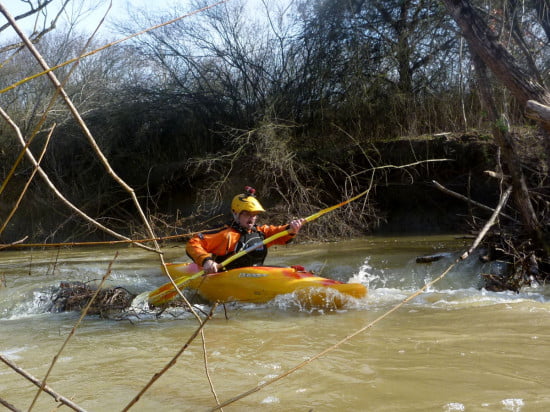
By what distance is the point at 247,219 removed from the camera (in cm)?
568

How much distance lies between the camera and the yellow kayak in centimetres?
528

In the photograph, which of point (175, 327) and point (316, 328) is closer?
point (316, 328)

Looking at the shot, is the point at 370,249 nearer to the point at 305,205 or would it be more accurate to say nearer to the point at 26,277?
the point at 305,205

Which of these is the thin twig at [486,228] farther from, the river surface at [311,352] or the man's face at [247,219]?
the man's face at [247,219]

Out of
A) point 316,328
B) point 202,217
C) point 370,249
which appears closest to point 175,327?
point 316,328

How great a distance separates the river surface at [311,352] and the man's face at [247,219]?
82 cm

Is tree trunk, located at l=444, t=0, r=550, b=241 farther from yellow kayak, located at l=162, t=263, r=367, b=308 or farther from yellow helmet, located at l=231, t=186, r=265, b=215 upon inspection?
yellow helmet, located at l=231, t=186, r=265, b=215

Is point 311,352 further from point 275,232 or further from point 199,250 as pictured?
point 275,232

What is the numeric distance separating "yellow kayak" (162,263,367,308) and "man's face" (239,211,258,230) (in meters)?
0.42

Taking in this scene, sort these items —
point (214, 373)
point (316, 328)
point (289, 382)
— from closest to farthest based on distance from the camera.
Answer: point (289, 382), point (214, 373), point (316, 328)

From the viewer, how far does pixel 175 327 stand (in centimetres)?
484

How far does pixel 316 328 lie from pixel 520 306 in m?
1.77

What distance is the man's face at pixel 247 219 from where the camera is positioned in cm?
567

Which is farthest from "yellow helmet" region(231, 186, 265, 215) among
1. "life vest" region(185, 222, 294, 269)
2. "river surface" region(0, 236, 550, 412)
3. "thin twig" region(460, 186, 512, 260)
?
"thin twig" region(460, 186, 512, 260)
